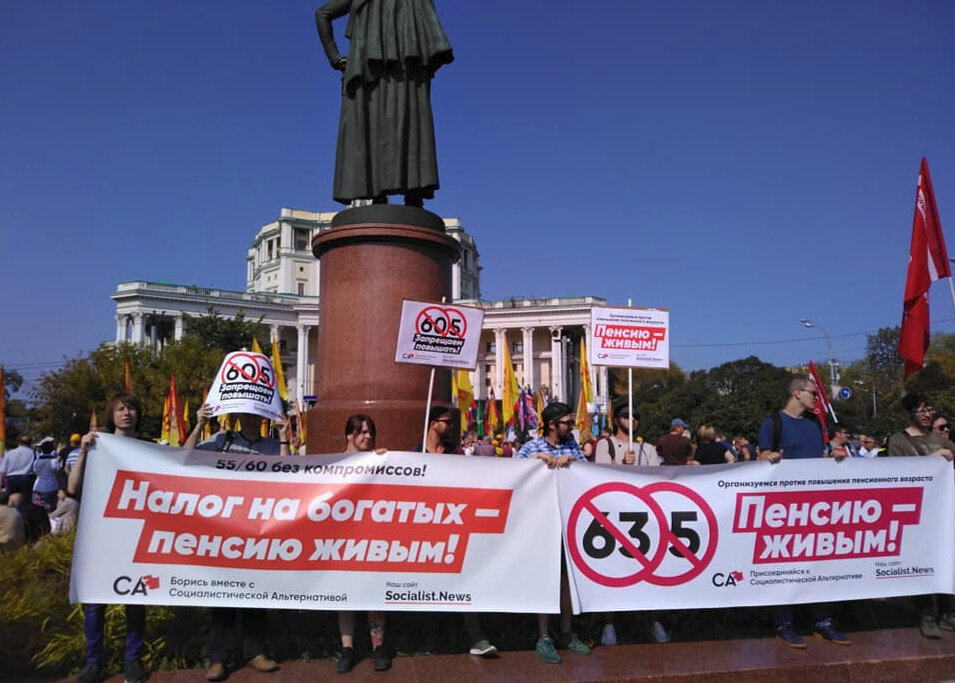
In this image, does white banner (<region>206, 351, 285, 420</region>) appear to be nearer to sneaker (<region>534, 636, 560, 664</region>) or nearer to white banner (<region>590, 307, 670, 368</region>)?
sneaker (<region>534, 636, 560, 664</region>)

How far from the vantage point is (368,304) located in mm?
7441

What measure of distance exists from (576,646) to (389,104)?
6.12 meters

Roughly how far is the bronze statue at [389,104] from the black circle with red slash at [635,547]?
180 inches

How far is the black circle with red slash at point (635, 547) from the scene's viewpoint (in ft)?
16.5

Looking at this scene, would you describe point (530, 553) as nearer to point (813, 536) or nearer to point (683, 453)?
point (813, 536)

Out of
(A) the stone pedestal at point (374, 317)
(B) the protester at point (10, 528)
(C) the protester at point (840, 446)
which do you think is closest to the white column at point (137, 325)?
(C) the protester at point (840, 446)

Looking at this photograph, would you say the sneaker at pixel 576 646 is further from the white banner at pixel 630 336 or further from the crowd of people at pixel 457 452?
the white banner at pixel 630 336

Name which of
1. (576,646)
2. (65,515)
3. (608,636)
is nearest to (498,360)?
(65,515)

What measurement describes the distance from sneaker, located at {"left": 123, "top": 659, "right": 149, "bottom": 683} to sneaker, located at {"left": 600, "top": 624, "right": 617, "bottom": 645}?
117 inches

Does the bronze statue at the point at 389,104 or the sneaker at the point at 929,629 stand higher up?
the bronze statue at the point at 389,104

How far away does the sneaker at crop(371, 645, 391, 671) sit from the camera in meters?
4.59

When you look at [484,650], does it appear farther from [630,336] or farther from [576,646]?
[630,336]

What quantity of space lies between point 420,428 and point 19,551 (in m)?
3.42

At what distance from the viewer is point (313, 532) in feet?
15.6
